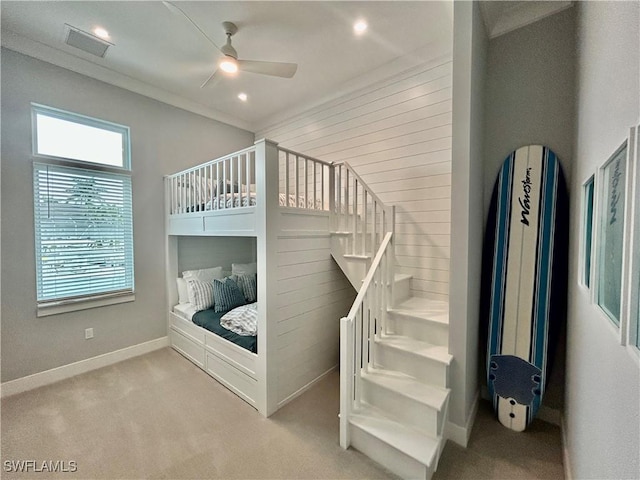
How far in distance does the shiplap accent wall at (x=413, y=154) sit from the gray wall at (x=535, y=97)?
379 millimetres

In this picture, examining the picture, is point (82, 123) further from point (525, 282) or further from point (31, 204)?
point (525, 282)

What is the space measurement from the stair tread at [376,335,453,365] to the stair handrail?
121 millimetres

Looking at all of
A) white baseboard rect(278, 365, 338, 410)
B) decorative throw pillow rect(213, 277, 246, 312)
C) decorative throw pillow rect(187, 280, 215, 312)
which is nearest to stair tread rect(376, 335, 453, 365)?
white baseboard rect(278, 365, 338, 410)

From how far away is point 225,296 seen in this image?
3.10 meters

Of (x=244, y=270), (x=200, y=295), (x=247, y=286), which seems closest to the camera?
(x=200, y=295)

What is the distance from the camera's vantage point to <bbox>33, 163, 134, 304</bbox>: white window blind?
264cm

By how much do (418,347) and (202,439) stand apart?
1.82m

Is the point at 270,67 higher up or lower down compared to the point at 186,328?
higher up

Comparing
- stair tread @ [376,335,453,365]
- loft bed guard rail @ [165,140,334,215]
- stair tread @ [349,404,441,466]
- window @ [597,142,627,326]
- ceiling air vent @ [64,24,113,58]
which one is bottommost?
stair tread @ [349,404,441,466]

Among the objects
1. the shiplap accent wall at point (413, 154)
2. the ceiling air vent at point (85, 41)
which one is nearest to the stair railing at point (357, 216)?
the shiplap accent wall at point (413, 154)

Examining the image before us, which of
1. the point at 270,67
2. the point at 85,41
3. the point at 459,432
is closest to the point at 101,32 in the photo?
the point at 85,41

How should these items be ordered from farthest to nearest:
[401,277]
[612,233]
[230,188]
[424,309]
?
[230,188]
[401,277]
[424,309]
[612,233]

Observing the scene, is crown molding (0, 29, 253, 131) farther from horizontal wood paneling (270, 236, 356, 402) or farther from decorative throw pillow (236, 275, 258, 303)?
horizontal wood paneling (270, 236, 356, 402)

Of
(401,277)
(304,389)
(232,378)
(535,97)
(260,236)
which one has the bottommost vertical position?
(304,389)
